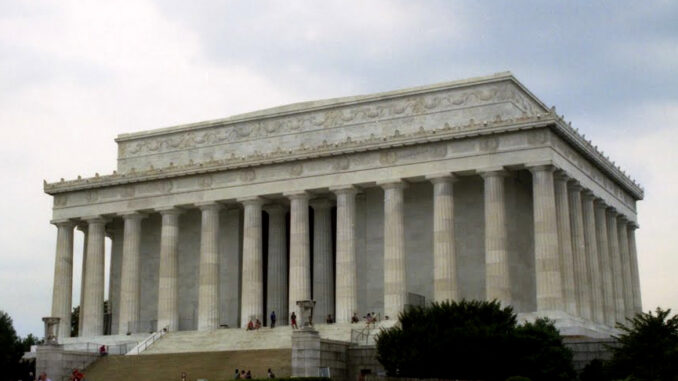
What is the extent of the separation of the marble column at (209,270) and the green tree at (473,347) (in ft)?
76.1

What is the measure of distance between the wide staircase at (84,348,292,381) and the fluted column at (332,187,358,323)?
9468 mm

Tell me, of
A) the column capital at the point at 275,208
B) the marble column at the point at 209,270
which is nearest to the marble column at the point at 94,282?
the marble column at the point at 209,270

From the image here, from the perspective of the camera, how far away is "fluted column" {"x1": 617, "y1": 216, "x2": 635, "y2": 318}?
72.7 meters

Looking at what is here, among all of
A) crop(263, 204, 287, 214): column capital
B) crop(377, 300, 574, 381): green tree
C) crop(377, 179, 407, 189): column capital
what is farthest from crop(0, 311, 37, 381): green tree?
crop(377, 300, 574, 381): green tree

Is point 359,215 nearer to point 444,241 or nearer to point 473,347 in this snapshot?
point 444,241

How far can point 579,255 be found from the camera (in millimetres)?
63781

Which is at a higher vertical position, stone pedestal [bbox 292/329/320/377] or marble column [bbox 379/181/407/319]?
marble column [bbox 379/181/407/319]

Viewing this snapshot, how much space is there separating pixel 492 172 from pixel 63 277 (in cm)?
3265

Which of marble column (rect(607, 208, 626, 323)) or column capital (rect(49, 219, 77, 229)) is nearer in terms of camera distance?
marble column (rect(607, 208, 626, 323))

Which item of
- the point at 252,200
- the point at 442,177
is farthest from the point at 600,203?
the point at 252,200

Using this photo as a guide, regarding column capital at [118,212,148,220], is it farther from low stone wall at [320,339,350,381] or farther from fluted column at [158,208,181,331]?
low stone wall at [320,339,350,381]

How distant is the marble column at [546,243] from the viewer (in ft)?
193

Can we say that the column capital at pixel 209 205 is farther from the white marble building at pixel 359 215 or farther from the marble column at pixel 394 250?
the marble column at pixel 394 250

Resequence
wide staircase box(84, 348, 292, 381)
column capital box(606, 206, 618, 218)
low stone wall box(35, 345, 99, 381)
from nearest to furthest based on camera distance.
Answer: wide staircase box(84, 348, 292, 381)
low stone wall box(35, 345, 99, 381)
column capital box(606, 206, 618, 218)
